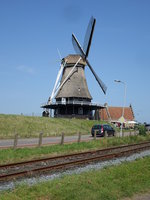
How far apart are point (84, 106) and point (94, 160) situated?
130 ft

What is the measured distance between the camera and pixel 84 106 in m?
54.5

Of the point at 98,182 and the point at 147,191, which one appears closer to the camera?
the point at 147,191

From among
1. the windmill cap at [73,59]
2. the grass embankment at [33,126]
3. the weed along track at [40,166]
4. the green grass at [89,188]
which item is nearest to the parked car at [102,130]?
the grass embankment at [33,126]

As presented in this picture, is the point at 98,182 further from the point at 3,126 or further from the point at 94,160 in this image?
the point at 3,126

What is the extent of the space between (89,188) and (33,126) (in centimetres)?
2979

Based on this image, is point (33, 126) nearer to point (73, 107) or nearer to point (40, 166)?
point (73, 107)

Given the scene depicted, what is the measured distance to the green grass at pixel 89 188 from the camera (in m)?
7.50

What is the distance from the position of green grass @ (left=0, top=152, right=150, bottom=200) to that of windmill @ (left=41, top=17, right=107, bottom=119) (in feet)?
138

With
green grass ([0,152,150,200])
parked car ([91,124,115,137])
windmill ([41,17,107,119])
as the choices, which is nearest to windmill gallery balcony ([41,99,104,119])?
windmill ([41,17,107,119])

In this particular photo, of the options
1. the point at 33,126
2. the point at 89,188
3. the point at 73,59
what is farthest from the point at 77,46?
the point at 89,188

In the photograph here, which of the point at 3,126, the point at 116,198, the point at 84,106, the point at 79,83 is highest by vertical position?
the point at 79,83

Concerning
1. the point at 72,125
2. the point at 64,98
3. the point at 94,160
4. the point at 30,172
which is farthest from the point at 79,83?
the point at 30,172

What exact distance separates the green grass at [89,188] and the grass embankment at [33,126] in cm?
2086

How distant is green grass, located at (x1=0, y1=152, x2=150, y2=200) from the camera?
7.50 metres
